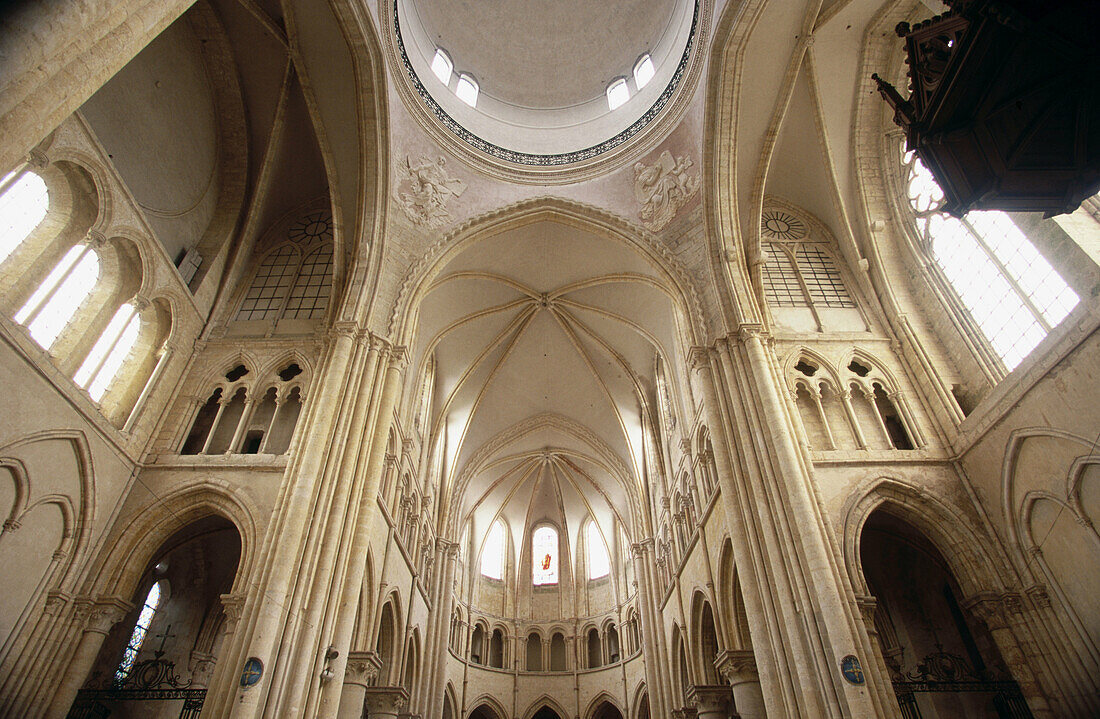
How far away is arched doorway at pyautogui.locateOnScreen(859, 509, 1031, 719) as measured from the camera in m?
10.0

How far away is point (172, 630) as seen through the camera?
1202cm

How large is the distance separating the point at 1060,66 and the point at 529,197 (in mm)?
12361

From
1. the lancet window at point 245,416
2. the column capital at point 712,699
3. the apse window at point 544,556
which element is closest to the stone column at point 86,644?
the lancet window at point 245,416

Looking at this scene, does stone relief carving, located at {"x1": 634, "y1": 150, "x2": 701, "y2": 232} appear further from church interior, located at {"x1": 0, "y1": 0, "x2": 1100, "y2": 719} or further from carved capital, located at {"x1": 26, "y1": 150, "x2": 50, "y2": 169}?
carved capital, located at {"x1": 26, "y1": 150, "x2": 50, "y2": 169}

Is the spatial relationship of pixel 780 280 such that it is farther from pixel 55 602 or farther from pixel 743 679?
pixel 55 602

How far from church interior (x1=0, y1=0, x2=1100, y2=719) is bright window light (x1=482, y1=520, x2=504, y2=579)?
17.2 feet

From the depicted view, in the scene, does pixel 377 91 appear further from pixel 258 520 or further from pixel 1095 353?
pixel 1095 353

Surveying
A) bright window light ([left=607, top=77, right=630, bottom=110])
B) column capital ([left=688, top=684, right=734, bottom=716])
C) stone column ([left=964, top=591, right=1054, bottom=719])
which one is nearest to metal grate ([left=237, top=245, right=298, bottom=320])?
bright window light ([left=607, top=77, right=630, bottom=110])

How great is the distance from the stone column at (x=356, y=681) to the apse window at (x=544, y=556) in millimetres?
14952

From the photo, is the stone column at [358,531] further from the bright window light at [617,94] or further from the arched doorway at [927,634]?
the bright window light at [617,94]

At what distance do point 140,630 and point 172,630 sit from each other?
551 mm

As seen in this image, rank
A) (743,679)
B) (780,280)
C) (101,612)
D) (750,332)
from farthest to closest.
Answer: (780,280) → (750,332) → (743,679) → (101,612)

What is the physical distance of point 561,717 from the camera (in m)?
22.7

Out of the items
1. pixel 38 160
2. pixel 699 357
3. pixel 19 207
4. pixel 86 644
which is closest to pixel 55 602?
pixel 86 644
